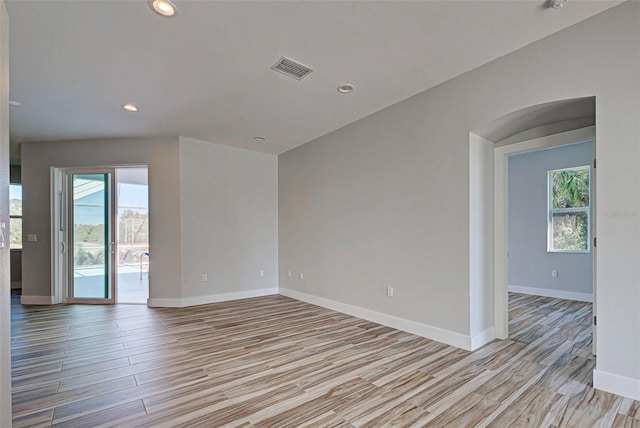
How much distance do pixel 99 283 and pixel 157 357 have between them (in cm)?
337

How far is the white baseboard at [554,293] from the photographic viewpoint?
17.6ft

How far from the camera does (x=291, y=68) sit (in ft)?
10.2

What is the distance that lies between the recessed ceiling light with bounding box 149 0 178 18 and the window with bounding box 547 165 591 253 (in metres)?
6.59

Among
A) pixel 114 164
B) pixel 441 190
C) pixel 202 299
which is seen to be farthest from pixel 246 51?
pixel 202 299

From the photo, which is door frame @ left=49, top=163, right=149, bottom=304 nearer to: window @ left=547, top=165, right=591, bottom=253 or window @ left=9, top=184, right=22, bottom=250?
window @ left=9, top=184, right=22, bottom=250

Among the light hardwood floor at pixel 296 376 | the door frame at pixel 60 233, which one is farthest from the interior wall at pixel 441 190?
the door frame at pixel 60 233

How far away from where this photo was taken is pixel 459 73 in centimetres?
335

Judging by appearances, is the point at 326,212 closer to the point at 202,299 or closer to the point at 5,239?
the point at 202,299

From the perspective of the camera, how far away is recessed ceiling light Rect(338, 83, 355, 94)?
11.6 feet

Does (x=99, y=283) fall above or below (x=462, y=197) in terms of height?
below

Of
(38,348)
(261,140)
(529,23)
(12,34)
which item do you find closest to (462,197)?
(529,23)

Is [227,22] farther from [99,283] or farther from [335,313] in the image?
[99,283]

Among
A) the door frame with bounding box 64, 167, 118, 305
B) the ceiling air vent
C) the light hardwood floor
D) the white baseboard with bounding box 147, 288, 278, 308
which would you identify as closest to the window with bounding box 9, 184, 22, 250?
the door frame with bounding box 64, 167, 118, 305

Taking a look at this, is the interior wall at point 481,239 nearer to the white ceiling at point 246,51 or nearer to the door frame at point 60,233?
the white ceiling at point 246,51
